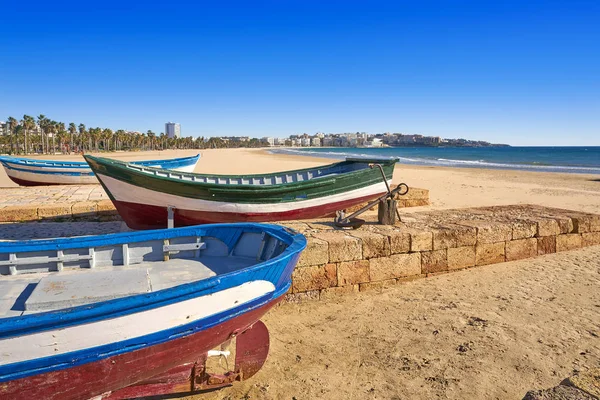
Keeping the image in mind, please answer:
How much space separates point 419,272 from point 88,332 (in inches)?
180

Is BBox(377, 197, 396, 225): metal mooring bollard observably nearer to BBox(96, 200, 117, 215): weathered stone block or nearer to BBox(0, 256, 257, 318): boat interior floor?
BBox(0, 256, 257, 318): boat interior floor

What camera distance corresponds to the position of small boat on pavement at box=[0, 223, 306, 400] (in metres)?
2.57

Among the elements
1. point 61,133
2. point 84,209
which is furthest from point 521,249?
point 61,133

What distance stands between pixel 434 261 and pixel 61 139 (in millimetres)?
78576

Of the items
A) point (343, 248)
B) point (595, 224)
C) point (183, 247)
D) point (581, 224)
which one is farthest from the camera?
point (595, 224)

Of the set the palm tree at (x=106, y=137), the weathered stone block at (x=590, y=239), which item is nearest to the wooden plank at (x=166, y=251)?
the weathered stone block at (x=590, y=239)

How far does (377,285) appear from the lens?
5727mm

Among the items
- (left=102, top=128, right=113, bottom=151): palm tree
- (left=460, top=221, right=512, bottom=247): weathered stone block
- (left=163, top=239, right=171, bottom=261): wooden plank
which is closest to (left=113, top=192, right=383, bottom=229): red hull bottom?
(left=163, top=239, right=171, bottom=261): wooden plank

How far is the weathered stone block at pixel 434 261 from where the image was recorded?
6.00 metres

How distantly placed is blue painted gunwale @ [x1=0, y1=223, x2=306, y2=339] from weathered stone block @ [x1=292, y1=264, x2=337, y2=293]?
3.61ft

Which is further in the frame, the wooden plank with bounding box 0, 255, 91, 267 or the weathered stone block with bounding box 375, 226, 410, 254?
the weathered stone block with bounding box 375, 226, 410, 254

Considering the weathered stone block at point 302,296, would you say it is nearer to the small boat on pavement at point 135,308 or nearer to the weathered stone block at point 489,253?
the small boat on pavement at point 135,308

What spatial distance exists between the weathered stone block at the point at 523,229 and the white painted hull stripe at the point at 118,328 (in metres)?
5.25

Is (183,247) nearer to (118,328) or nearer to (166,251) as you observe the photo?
(166,251)
